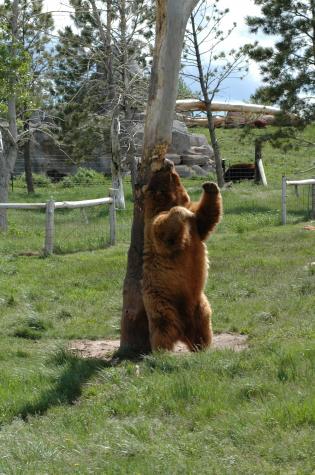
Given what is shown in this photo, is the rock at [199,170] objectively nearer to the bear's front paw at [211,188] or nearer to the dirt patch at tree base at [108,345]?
the dirt patch at tree base at [108,345]

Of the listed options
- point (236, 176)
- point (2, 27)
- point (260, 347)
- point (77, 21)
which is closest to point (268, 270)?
point (260, 347)

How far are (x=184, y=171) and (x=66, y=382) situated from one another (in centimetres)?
3216

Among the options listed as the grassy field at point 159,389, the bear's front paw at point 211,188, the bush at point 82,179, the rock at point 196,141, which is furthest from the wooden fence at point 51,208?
the rock at point 196,141

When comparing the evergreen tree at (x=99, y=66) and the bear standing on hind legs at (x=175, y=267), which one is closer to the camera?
the bear standing on hind legs at (x=175, y=267)

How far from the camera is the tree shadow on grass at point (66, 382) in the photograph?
22.2ft

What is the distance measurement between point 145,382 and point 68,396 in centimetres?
87

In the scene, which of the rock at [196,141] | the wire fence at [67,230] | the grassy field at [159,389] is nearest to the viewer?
the grassy field at [159,389]

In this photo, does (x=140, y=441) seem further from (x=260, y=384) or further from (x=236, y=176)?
(x=236, y=176)

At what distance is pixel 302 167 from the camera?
1640 inches

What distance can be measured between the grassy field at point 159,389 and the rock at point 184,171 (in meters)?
24.9

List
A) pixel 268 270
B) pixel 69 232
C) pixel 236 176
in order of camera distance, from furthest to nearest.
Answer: pixel 236 176, pixel 69 232, pixel 268 270

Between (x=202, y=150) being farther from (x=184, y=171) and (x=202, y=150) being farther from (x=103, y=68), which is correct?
(x=103, y=68)

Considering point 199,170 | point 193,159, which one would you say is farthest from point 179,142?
point 199,170

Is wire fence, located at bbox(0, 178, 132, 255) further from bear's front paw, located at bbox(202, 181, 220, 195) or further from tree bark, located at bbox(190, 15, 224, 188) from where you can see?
bear's front paw, located at bbox(202, 181, 220, 195)
